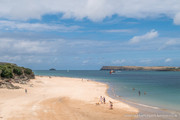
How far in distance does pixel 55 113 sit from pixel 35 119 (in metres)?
3.35

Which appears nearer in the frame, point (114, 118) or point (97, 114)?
point (114, 118)

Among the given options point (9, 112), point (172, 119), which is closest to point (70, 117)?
point (9, 112)

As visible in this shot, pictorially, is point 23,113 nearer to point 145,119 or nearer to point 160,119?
point 145,119

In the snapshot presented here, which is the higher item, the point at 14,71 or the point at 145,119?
the point at 14,71

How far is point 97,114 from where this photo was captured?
23.6 metres

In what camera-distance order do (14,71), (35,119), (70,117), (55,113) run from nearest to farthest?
(35,119), (70,117), (55,113), (14,71)

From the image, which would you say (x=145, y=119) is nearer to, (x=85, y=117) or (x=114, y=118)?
(x=114, y=118)

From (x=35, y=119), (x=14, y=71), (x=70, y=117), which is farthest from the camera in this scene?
(x=14, y=71)

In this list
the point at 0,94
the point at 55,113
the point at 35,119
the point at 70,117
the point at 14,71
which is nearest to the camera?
the point at 35,119

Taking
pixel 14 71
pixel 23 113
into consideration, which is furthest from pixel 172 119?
pixel 14 71

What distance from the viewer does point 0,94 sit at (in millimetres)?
34031

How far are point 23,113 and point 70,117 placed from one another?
570 centimetres

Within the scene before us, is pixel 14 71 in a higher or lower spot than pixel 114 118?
higher

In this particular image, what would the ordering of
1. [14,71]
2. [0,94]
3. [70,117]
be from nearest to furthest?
1. [70,117]
2. [0,94]
3. [14,71]
